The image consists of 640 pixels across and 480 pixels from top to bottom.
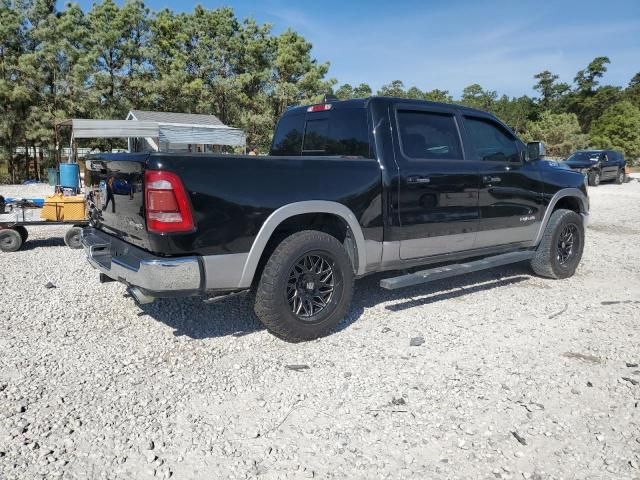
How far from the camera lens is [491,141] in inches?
203

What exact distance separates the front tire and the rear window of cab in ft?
3.27

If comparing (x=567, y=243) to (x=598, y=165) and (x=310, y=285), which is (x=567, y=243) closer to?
(x=310, y=285)

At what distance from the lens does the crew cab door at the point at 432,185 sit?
4.28 metres

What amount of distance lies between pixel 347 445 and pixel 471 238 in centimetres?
292

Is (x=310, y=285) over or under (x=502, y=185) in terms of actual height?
under

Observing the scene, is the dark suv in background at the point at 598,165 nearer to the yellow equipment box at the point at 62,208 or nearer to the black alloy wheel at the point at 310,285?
the yellow equipment box at the point at 62,208

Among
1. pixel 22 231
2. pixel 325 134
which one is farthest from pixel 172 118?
pixel 325 134

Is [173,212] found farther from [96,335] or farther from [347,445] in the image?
[347,445]

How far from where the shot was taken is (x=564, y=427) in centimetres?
273

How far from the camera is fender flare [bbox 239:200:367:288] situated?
352 cm

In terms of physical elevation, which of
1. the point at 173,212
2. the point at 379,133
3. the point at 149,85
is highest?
the point at 149,85

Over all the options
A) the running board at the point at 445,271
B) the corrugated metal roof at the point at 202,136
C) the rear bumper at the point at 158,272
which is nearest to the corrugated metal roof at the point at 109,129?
the corrugated metal roof at the point at 202,136

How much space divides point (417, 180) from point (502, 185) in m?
1.32

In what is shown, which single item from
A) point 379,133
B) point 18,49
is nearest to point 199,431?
point 379,133
